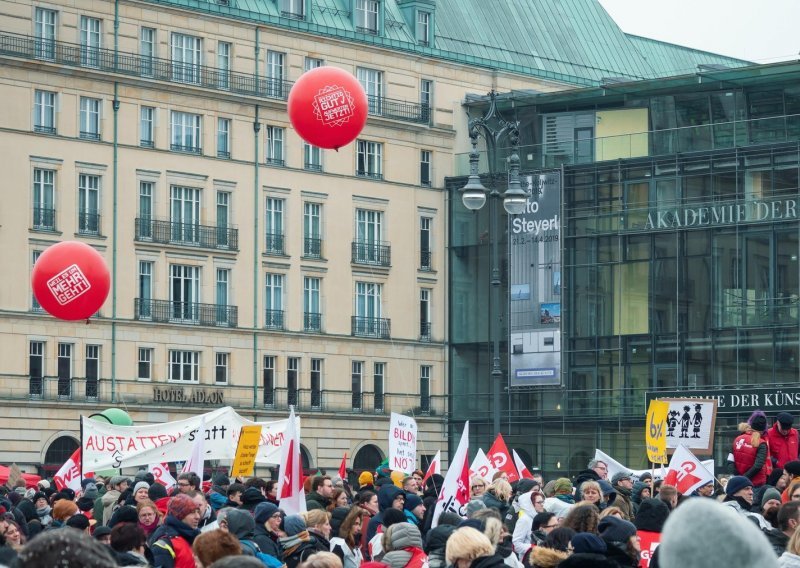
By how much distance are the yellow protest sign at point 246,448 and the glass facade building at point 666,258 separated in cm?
3220

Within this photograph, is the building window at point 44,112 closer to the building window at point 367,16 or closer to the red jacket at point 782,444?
the building window at point 367,16

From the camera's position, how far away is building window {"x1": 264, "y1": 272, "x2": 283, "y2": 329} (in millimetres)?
64875

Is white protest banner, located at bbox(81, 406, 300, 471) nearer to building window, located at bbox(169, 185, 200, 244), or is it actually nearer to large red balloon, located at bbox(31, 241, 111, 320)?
large red balloon, located at bbox(31, 241, 111, 320)

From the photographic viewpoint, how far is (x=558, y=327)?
2431 inches

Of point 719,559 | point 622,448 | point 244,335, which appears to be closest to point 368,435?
point 244,335

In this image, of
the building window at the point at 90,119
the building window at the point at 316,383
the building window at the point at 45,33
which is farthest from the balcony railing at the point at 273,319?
the building window at the point at 45,33

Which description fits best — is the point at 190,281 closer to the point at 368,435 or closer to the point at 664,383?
the point at 368,435

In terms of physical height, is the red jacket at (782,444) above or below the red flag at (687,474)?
above

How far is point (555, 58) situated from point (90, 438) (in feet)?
154

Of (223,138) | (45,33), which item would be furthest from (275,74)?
(45,33)

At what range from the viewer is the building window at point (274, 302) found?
64875mm

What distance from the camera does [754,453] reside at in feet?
67.3

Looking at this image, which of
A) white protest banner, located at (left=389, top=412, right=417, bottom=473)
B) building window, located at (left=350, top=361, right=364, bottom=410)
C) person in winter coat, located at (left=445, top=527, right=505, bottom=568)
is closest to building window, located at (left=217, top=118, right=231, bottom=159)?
building window, located at (left=350, top=361, right=364, bottom=410)

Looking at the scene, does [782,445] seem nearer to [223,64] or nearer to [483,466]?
[483,466]
